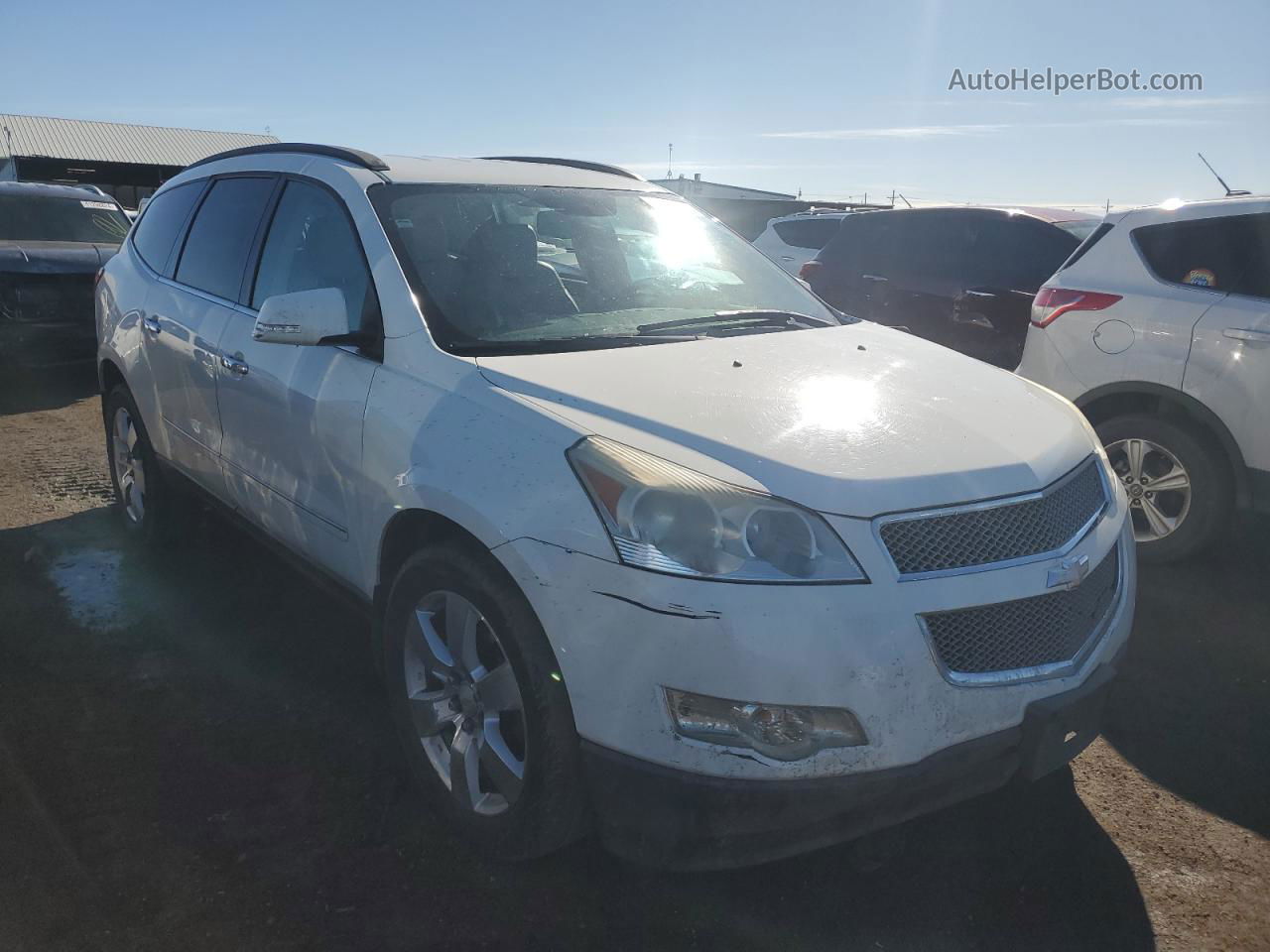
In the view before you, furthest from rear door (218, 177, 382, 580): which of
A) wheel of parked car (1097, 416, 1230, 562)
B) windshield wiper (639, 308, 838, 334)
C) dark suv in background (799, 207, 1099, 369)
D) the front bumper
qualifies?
dark suv in background (799, 207, 1099, 369)

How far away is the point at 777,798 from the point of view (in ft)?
6.87

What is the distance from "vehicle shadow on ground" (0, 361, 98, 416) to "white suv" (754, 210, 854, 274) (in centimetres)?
700

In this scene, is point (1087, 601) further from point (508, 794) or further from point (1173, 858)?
point (508, 794)

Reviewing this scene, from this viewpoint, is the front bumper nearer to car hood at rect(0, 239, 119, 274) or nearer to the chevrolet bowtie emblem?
the chevrolet bowtie emblem

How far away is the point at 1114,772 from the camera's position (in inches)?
120

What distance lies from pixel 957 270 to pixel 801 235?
378 cm

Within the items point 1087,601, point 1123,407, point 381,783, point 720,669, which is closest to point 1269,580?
point 1123,407

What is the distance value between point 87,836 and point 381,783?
0.79 meters

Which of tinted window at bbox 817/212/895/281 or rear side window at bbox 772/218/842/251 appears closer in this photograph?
tinted window at bbox 817/212/895/281

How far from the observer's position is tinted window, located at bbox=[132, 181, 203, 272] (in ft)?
15.1

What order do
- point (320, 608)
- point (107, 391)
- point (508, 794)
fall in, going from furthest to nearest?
point (107, 391), point (320, 608), point (508, 794)

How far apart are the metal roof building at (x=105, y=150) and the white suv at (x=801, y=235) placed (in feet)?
96.6

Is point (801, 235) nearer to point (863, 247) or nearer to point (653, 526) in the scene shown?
point (863, 247)

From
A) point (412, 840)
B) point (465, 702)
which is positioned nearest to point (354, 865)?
point (412, 840)
